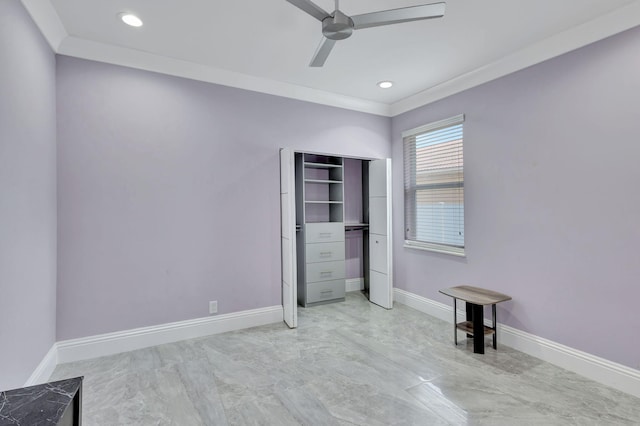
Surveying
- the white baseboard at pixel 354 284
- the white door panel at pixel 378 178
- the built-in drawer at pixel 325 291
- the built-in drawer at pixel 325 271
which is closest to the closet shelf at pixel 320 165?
the white door panel at pixel 378 178

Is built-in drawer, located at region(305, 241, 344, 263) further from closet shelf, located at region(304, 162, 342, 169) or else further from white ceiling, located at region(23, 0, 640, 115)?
white ceiling, located at region(23, 0, 640, 115)

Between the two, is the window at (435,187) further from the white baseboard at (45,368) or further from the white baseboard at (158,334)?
the white baseboard at (45,368)

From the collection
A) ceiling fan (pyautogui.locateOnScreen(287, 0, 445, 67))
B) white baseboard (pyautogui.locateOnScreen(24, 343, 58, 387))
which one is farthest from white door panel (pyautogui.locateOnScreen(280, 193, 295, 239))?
white baseboard (pyautogui.locateOnScreen(24, 343, 58, 387))

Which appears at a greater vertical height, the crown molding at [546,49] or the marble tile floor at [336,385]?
the crown molding at [546,49]

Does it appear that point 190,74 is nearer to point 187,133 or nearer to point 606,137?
point 187,133

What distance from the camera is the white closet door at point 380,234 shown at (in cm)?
390

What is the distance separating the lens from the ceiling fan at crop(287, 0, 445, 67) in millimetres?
1717

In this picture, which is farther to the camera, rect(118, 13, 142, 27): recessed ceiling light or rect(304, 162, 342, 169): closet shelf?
rect(304, 162, 342, 169): closet shelf

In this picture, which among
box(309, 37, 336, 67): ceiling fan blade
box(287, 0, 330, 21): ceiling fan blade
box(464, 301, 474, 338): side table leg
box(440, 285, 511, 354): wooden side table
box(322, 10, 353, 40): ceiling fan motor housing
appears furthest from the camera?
box(464, 301, 474, 338): side table leg

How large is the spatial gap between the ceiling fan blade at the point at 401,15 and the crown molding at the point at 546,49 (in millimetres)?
1435

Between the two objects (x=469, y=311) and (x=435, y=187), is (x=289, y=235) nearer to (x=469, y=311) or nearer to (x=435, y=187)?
(x=435, y=187)

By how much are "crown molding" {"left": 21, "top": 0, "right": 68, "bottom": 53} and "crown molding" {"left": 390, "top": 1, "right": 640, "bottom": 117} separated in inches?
138

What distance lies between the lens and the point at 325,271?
4.13m

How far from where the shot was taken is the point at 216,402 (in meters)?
2.05
